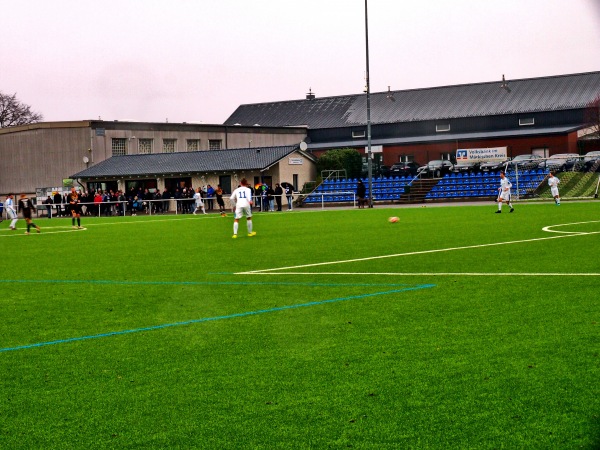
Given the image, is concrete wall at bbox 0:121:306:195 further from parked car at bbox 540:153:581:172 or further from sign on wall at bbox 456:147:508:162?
parked car at bbox 540:153:581:172

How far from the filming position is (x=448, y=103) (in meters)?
95.6

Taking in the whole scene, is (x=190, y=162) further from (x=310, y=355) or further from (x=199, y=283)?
(x=310, y=355)

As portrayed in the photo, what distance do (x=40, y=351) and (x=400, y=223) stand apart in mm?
26960

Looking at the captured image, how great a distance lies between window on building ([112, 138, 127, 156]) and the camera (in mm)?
81625

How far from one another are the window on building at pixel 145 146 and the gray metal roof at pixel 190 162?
17.5 feet

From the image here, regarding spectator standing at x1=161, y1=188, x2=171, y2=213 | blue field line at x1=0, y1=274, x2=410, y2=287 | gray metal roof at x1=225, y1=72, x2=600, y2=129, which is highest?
gray metal roof at x1=225, y1=72, x2=600, y2=129

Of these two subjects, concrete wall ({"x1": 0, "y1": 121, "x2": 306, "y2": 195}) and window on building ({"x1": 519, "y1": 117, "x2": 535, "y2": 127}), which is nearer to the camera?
concrete wall ({"x1": 0, "y1": 121, "x2": 306, "y2": 195})

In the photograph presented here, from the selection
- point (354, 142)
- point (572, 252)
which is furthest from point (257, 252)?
point (354, 142)

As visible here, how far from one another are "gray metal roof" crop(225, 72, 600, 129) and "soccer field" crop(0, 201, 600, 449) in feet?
244

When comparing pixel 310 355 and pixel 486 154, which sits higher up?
pixel 486 154

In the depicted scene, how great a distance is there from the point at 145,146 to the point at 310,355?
3048 inches

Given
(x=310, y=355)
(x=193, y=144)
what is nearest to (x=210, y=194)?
(x=193, y=144)

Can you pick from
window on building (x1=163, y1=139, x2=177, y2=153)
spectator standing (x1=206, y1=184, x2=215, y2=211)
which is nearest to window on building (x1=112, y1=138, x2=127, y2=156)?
window on building (x1=163, y1=139, x2=177, y2=153)

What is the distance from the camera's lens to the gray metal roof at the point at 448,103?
3533 inches
